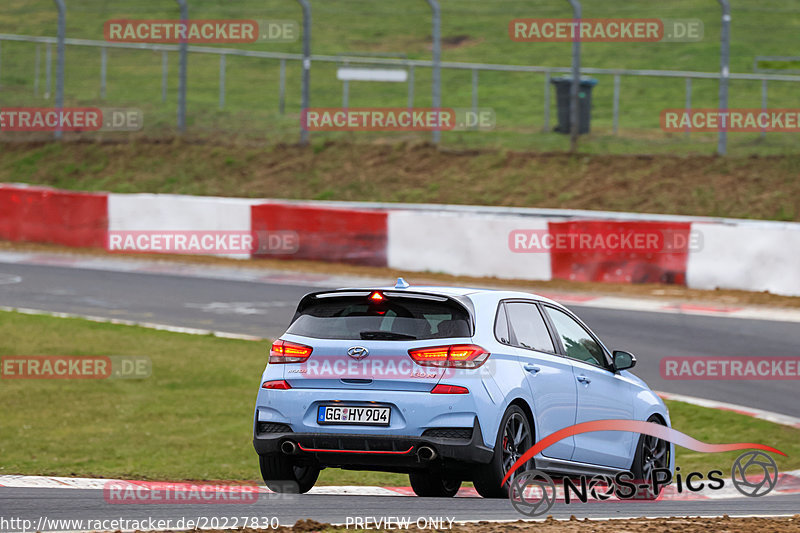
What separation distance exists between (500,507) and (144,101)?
94.6ft

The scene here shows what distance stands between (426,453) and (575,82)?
1870cm

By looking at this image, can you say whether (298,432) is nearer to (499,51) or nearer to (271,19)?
(499,51)

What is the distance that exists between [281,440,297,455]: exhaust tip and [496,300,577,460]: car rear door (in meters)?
1.46

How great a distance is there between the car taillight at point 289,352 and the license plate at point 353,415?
0.36m

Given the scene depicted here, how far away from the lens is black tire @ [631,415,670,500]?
9.33m

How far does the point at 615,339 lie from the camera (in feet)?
53.2

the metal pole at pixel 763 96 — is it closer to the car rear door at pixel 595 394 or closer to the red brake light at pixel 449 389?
the car rear door at pixel 595 394

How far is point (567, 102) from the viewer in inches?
1085

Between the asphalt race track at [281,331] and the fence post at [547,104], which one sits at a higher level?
the fence post at [547,104]

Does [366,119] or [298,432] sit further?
[366,119]

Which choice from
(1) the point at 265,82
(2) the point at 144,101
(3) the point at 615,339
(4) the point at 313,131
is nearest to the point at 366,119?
(4) the point at 313,131

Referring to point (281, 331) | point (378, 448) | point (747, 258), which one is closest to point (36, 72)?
point (281, 331)

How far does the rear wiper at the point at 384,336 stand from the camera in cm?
766

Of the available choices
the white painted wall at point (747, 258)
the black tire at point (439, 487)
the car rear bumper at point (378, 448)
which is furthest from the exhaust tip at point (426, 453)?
the white painted wall at point (747, 258)
